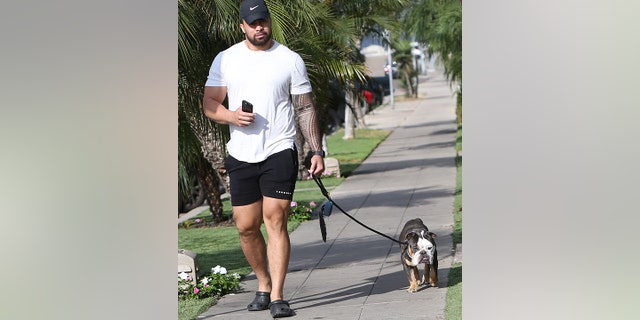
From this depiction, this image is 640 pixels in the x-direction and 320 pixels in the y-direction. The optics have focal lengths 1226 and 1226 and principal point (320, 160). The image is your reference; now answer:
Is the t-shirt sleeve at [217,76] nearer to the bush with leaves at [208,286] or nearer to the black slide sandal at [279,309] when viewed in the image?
the black slide sandal at [279,309]

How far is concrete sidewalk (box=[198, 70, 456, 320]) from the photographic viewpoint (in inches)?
328

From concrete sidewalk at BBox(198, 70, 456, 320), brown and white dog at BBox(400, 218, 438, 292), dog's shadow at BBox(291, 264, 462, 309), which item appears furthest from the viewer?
dog's shadow at BBox(291, 264, 462, 309)

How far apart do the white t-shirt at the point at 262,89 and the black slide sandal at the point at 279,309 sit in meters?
0.95

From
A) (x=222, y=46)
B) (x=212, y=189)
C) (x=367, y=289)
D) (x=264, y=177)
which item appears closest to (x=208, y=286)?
(x=367, y=289)

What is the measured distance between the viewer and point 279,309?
7.94m

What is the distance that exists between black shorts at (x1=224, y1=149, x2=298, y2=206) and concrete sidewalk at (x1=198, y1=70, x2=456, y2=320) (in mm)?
825

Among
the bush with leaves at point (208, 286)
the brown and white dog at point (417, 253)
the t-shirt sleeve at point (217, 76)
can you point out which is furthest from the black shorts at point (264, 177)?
Answer: the bush with leaves at point (208, 286)

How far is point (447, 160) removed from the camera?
2323cm

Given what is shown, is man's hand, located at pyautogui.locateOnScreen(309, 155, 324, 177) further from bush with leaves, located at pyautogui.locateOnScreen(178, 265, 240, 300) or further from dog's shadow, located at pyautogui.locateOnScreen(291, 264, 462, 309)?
bush with leaves, located at pyautogui.locateOnScreen(178, 265, 240, 300)

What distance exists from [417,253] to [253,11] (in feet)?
7.00

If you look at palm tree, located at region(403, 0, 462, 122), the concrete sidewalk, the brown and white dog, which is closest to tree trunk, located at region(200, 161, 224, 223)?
the concrete sidewalk

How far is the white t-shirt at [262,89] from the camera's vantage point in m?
7.75
